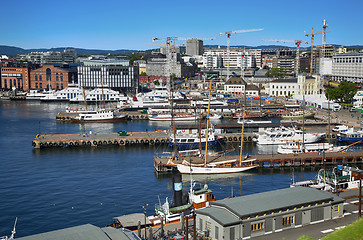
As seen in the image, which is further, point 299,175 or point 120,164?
point 120,164

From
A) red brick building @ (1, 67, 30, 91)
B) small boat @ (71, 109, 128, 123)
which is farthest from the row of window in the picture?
red brick building @ (1, 67, 30, 91)

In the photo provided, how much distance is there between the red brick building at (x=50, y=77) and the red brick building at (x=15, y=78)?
1178 millimetres

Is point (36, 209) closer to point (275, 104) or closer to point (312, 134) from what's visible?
point (312, 134)

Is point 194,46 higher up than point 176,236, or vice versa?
point 194,46

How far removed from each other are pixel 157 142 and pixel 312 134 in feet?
40.7

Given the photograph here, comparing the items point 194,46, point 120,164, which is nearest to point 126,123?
point 120,164

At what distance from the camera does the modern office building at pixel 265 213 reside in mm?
14211

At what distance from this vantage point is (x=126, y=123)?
160ft

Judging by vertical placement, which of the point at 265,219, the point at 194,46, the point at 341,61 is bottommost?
the point at 265,219

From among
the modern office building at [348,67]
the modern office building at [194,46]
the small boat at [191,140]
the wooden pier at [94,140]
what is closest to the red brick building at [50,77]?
the wooden pier at [94,140]

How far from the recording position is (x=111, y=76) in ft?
250

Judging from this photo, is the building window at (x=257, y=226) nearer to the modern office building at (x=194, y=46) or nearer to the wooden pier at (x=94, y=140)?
the wooden pier at (x=94, y=140)

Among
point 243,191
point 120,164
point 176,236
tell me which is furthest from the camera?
point 120,164

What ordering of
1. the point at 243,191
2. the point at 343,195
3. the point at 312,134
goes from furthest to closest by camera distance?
the point at 312,134
the point at 243,191
the point at 343,195
